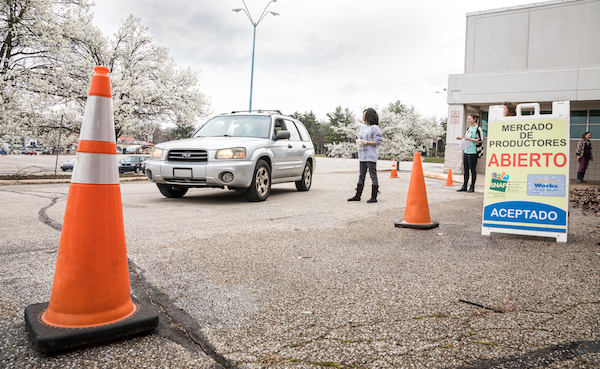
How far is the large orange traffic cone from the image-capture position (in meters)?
2.07

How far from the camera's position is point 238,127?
9.09 meters

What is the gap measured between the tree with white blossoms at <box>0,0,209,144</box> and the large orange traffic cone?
1632cm

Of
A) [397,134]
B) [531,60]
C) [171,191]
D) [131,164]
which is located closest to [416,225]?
[171,191]

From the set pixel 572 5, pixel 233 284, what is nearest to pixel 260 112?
pixel 233 284

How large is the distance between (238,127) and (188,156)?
1.69 m

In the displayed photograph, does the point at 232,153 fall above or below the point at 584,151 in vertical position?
below

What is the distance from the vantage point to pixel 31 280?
304 centimetres

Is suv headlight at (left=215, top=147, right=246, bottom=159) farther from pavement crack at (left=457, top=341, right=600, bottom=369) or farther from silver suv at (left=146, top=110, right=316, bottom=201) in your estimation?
pavement crack at (left=457, top=341, right=600, bottom=369)

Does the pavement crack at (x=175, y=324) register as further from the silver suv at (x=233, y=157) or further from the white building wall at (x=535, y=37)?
the white building wall at (x=535, y=37)

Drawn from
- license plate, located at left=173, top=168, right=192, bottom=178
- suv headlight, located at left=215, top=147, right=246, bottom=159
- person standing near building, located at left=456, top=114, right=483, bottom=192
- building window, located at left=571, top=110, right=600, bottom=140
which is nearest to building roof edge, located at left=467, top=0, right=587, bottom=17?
building window, located at left=571, top=110, right=600, bottom=140

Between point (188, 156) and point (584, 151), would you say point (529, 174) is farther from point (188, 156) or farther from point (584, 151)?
point (584, 151)

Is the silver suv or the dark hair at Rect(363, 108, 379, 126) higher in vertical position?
the dark hair at Rect(363, 108, 379, 126)

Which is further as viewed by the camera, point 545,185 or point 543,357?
point 545,185

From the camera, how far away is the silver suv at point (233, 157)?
24.9ft
